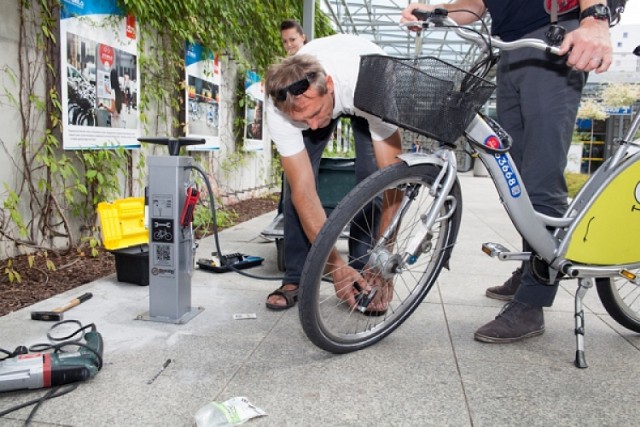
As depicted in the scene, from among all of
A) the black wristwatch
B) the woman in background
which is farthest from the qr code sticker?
the woman in background

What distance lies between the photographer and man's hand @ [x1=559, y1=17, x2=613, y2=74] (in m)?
1.47

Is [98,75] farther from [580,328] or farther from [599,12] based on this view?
[580,328]

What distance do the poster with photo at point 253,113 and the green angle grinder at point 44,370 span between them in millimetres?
4831

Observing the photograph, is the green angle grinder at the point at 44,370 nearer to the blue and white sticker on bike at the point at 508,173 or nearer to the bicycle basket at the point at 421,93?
the bicycle basket at the point at 421,93

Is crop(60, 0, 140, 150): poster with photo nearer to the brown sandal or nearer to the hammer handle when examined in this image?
the hammer handle

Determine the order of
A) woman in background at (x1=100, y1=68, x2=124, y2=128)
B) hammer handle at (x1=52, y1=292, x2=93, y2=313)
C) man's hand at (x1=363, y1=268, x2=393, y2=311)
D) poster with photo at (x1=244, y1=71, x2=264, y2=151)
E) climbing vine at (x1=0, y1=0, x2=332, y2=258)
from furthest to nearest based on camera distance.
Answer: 1. poster with photo at (x1=244, y1=71, x2=264, y2=151)
2. woman in background at (x1=100, y1=68, x2=124, y2=128)
3. climbing vine at (x1=0, y1=0, x2=332, y2=258)
4. hammer handle at (x1=52, y1=292, x2=93, y2=313)
5. man's hand at (x1=363, y1=268, x2=393, y2=311)

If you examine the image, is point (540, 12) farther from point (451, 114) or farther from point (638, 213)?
point (638, 213)

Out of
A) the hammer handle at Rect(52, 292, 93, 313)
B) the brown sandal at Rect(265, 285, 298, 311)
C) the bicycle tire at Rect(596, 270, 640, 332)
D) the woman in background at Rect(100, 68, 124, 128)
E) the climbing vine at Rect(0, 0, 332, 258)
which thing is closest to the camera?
the bicycle tire at Rect(596, 270, 640, 332)

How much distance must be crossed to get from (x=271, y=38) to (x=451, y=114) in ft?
17.2

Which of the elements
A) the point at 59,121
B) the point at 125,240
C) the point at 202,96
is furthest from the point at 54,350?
the point at 202,96

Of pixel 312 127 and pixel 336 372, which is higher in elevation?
pixel 312 127

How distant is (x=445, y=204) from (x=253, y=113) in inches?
195

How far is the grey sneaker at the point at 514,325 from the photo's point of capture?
1.89 m

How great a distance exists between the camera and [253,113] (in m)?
6.43
